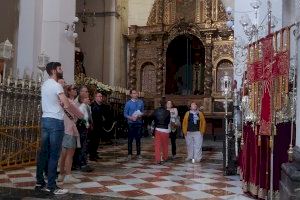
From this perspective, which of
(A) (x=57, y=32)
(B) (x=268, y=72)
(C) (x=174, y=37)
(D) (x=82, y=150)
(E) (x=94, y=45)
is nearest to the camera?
(B) (x=268, y=72)

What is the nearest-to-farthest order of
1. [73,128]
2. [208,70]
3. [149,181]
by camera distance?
[73,128] < [149,181] < [208,70]

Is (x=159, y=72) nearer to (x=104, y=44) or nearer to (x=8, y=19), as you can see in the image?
(x=104, y=44)

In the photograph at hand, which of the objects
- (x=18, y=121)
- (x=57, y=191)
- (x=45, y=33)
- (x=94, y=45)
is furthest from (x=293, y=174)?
(x=94, y=45)

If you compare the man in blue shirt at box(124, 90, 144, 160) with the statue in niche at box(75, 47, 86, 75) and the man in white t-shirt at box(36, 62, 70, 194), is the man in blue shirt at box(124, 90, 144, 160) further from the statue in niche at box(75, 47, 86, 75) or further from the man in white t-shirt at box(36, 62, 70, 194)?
the statue in niche at box(75, 47, 86, 75)

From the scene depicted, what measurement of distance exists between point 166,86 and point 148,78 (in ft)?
3.61

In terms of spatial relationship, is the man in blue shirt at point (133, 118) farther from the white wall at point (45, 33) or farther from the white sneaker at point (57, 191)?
the white sneaker at point (57, 191)

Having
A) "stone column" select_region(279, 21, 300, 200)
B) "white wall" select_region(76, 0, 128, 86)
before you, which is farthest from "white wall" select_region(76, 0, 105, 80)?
"stone column" select_region(279, 21, 300, 200)

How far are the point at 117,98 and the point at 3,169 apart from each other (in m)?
10.9

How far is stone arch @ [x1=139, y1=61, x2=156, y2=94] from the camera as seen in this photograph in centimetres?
2148

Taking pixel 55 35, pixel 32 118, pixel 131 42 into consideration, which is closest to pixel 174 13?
pixel 131 42

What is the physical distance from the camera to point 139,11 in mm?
23062

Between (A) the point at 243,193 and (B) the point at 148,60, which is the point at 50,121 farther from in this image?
(B) the point at 148,60

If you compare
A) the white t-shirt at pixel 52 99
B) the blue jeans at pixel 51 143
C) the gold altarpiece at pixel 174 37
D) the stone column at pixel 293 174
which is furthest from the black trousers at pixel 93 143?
the gold altarpiece at pixel 174 37

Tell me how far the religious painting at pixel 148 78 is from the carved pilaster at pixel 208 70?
2.77 metres
